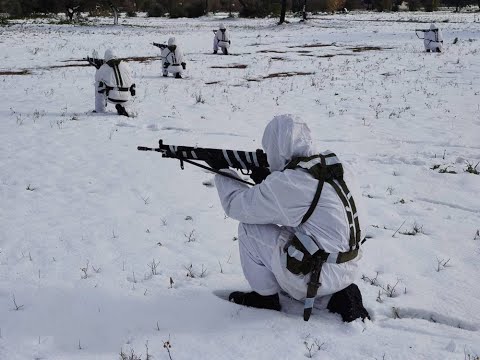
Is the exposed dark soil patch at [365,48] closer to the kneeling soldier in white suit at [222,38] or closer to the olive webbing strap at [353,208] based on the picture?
the kneeling soldier in white suit at [222,38]

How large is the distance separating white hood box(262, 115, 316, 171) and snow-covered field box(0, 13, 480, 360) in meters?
1.39

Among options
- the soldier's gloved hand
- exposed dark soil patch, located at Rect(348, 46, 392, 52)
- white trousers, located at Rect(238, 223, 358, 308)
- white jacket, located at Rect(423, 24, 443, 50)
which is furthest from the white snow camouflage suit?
white trousers, located at Rect(238, 223, 358, 308)

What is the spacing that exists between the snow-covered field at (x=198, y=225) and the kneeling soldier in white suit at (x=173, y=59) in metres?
1.73

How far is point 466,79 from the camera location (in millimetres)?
15789

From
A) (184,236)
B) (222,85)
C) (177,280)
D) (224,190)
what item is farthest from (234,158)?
(222,85)

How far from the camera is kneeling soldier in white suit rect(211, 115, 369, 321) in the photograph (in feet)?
11.3

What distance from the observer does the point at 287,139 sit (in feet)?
11.5

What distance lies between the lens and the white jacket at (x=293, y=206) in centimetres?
342

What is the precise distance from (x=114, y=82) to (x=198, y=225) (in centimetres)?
618

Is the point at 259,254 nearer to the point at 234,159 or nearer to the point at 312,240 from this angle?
the point at 312,240

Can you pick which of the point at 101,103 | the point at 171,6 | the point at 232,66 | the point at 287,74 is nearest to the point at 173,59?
the point at 232,66

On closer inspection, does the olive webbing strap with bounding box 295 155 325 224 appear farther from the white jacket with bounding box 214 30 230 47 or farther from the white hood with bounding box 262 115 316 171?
the white jacket with bounding box 214 30 230 47

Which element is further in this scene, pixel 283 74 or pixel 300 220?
pixel 283 74

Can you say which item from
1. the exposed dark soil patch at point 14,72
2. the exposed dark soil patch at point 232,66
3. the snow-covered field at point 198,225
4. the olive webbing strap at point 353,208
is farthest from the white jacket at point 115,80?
the exposed dark soil patch at point 232,66
